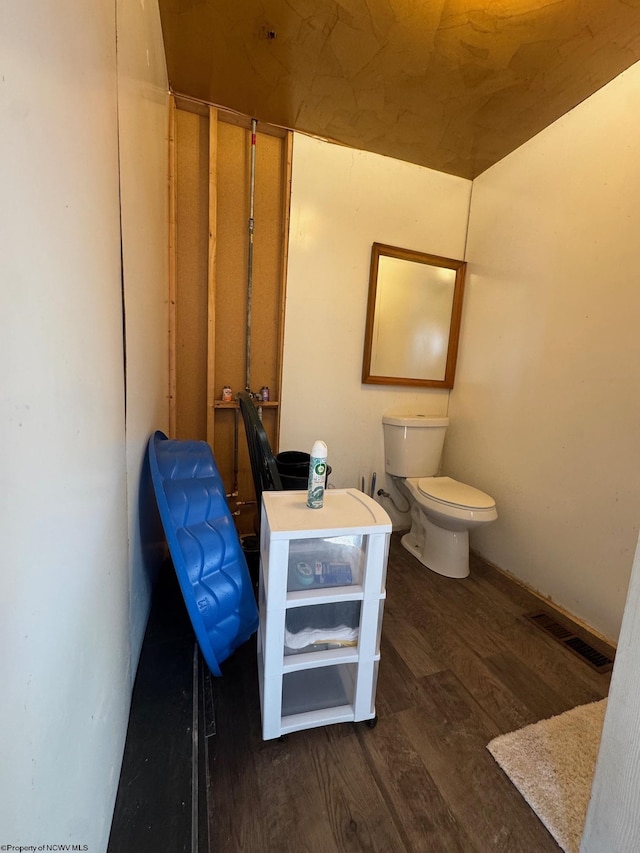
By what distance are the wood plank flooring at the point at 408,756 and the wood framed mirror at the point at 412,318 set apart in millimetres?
1528

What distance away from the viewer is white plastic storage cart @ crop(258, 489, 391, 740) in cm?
95

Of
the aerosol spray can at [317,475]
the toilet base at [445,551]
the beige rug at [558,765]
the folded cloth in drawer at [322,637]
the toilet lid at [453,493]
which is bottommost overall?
the beige rug at [558,765]

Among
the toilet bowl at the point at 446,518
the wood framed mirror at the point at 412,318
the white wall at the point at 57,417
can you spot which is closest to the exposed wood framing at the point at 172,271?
the white wall at the point at 57,417

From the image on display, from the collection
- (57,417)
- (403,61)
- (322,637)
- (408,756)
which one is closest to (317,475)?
(322,637)

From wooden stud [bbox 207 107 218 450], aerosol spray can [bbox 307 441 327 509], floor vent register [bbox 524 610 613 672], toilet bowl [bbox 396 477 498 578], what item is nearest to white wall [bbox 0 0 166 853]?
aerosol spray can [bbox 307 441 327 509]

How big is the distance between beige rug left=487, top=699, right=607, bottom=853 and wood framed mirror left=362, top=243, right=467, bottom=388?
5.81ft

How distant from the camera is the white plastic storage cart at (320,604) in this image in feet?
3.13

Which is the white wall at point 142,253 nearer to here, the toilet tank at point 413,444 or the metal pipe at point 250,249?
the metal pipe at point 250,249

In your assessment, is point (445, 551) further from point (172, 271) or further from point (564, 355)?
point (172, 271)

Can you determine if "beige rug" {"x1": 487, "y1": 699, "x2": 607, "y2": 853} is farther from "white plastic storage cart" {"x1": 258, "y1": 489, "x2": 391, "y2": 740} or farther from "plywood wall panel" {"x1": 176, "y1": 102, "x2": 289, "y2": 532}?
"plywood wall panel" {"x1": 176, "y1": 102, "x2": 289, "y2": 532}

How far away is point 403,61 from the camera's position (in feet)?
4.75

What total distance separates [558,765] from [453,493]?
1.14 meters

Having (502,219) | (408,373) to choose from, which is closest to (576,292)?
(502,219)

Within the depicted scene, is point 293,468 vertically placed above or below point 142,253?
below
